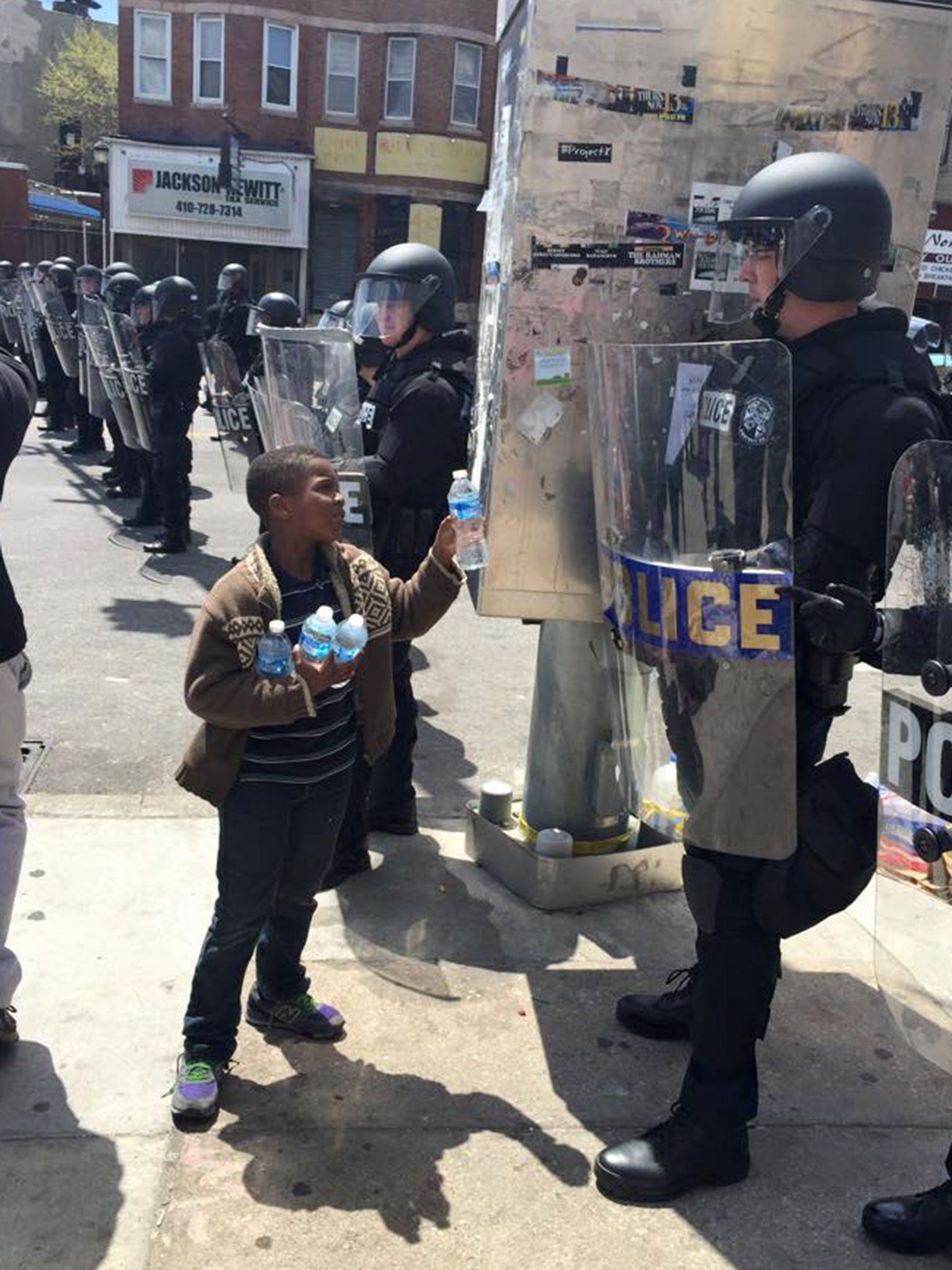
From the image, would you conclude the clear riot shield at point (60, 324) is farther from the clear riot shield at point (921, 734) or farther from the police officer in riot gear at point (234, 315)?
the clear riot shield at point (921, 734)

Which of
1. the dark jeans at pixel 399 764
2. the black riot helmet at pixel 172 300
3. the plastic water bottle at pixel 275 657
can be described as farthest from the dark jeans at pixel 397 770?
the black riot helmet at pixel 172 300

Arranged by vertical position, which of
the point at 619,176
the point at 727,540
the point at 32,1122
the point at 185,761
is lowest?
the point at 32,1122

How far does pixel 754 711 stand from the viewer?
2.31m

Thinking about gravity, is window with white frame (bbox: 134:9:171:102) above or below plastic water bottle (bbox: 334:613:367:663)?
above

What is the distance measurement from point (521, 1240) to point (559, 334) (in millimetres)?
2201

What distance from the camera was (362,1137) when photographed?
105 inches

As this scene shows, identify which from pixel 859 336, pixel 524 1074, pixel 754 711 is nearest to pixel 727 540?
pixel 754 711

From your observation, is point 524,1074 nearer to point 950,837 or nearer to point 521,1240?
point 521,1240

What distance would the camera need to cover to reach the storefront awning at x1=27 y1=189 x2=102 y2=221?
91.2 feet

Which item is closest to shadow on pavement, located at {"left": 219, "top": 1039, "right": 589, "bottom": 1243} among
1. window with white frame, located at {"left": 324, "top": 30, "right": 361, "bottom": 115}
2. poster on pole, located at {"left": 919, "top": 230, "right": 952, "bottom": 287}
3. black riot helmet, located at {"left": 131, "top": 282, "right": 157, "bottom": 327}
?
black riot helmet, located at {"left": 131, "top": 282, "right": 157, "bottom": 327}

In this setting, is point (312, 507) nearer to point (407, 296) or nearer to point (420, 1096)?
point (420, 1096)

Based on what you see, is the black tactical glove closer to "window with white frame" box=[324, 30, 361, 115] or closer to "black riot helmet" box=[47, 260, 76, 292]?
"black riot helmet" box=[47, 260, 76, 292]

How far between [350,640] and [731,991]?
115 centimetres

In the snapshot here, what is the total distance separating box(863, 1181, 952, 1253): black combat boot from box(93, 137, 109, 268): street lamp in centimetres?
2678
